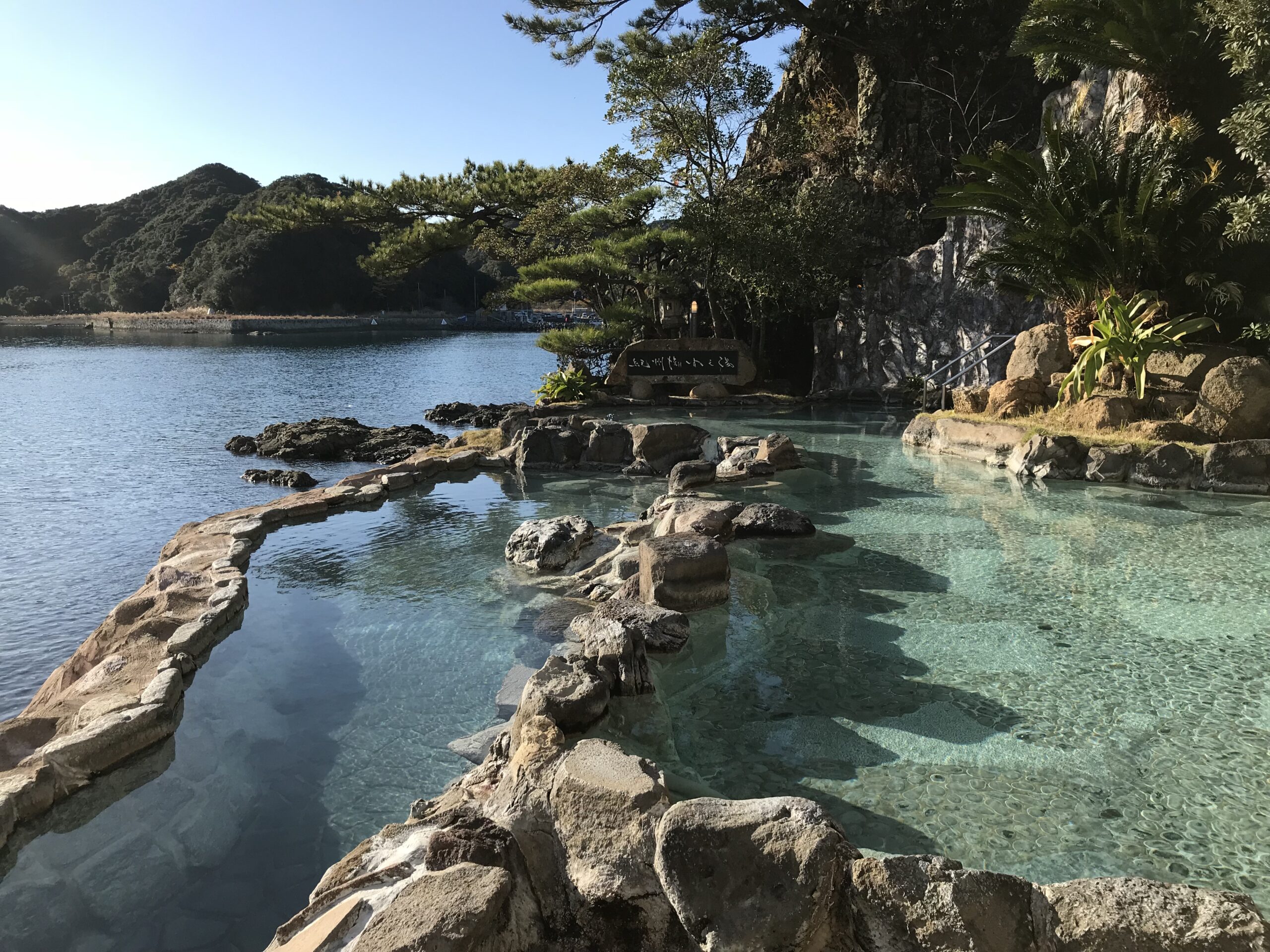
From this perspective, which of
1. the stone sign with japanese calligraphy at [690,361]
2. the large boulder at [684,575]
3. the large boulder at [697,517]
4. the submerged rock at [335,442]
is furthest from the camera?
the stone sign with japanese calligraphy at [690,361]

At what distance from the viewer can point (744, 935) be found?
2.33 m

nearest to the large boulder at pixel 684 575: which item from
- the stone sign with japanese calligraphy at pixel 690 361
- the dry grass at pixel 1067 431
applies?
the dry grass at pixel 1067 431

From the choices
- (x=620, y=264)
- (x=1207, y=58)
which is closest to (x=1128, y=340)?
(x=1207, y=58)

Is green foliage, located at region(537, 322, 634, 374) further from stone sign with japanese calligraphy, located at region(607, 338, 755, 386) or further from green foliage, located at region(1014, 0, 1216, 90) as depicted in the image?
green foliage, located at region(1014, 0, 1216, 90)

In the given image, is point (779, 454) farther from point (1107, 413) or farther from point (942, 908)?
point (942, 908)

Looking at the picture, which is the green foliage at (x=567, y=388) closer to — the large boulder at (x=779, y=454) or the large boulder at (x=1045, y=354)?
the large boulder at (x=779, y=454)

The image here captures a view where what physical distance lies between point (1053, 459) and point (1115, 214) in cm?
359

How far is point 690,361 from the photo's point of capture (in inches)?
766

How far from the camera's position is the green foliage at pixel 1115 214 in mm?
10609

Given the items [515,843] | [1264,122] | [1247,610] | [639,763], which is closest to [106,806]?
[515,843]

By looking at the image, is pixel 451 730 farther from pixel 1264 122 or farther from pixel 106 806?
pixel 1264 122

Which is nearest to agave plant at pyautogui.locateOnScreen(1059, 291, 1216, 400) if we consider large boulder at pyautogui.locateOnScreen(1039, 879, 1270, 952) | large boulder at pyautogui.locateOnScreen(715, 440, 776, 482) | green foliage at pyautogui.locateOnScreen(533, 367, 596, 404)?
large boulder at pyautogui.locateOnScreen(715, 440, 776, 482)

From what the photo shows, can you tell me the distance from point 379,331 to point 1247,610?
3209 inches

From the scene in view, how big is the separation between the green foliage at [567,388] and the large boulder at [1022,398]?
387 inches
